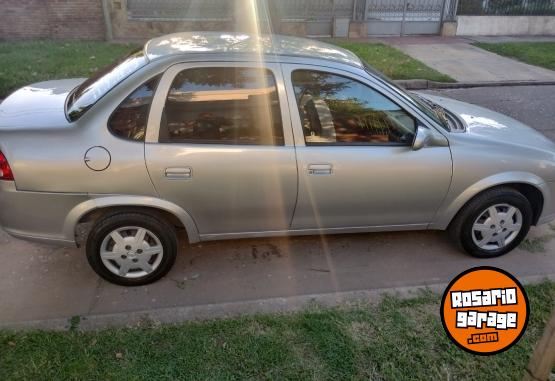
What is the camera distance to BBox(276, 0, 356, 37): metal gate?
12.6 m

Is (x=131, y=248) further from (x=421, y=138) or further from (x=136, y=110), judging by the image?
(x=421, y=138)

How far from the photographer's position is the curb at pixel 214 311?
9.65 feet

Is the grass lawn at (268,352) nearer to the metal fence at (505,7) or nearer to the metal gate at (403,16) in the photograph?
the metal gate at (403,16)

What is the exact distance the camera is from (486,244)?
3.74 meters

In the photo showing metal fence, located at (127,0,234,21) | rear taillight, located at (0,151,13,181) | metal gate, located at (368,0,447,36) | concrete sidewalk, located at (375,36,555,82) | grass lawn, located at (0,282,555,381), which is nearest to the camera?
grass lawn, located at (0,282,555,381)

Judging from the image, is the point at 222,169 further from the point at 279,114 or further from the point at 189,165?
the point at 279,114

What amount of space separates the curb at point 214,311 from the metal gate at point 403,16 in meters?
11.6

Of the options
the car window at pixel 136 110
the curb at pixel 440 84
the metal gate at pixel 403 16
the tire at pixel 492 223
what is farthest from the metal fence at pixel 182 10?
the tire at pixel 492 223

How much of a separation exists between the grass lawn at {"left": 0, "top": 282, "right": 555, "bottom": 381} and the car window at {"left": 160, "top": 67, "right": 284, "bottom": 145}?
1238 millimetres

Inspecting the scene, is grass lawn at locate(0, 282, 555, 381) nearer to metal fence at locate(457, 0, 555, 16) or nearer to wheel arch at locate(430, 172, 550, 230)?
wheel arch at locate(430, 172, 550, 230)

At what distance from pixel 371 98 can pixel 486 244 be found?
1.59 meters

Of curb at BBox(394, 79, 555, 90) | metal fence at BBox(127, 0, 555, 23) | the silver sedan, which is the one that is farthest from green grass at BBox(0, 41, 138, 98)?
curb at BBox(394, 79, 555, 90)

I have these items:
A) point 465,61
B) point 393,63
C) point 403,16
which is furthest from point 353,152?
point 403,16

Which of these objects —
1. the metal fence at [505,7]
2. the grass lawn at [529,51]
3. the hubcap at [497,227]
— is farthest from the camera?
the metal fence at [505,7]
